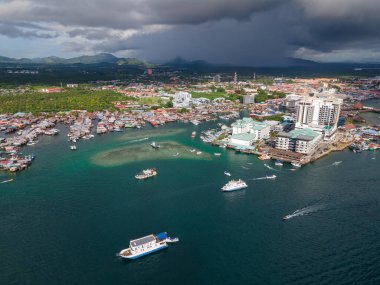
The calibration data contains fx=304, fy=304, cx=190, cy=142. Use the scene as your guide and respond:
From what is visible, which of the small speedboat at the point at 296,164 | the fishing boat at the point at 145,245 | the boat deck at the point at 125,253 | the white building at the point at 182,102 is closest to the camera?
the boat deck at the point at 125,253

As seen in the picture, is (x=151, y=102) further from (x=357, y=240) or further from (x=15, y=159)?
(x=357, y=240)

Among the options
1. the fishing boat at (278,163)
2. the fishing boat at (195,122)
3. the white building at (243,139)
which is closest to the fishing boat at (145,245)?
the fishing boat at (278,163)

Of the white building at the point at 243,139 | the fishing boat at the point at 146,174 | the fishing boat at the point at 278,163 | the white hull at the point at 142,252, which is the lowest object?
the white hull at the point at 142,252

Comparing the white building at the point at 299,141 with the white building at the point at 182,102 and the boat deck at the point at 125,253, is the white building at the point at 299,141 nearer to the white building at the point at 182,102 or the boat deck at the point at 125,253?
the boat deck at the point at 125,253

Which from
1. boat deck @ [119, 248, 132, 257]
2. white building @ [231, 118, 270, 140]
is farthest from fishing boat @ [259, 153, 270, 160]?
boat deck @ [119, 248, 132, 257]

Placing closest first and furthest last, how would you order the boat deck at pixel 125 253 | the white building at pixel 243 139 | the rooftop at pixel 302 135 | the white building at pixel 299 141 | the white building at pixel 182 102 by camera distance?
the boat deck at pixel 125 253 → the white building at pixel 299 141 → the rooftop at pixel 302 135 → the white building at pixel 243 139 → the white building at pixel 182 102

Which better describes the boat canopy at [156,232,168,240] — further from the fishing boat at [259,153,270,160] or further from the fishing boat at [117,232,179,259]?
the fishing boat at [259,153,270,160]
